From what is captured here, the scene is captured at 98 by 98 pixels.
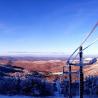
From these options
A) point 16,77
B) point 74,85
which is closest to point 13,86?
point 16,77

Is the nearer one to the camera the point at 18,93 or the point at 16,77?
the point at 18,93

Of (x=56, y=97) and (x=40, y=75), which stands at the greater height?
(x=40, y=75)

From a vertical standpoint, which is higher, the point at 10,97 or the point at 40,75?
the point at 40,75

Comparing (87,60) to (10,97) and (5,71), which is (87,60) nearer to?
(10,97)

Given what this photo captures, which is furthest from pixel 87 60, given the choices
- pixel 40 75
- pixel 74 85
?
pixel 40 75

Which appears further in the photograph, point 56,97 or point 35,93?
point 35,93

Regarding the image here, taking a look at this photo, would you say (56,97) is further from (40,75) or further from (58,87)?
(40,75)

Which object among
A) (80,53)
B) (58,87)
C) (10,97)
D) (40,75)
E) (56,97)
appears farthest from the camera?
(40,75)

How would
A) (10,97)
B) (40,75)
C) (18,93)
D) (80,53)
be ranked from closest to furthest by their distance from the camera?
(80,53), (10,97), (18,93), (40,75)

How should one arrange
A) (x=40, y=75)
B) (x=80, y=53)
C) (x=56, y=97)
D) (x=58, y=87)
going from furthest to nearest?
(x=40, y=75)
(x=58, y=87)
(x=56, y=97)
(x=80, y=53)
